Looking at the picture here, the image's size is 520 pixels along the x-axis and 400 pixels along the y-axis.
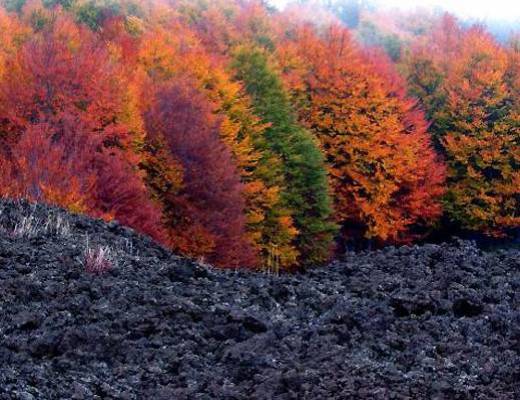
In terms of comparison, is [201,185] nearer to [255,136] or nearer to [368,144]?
[255,136]

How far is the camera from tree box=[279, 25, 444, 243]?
32344mm

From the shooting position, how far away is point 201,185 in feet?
80.8

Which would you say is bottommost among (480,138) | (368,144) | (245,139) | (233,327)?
(233,327)

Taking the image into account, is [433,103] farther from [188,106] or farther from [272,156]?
[188,106]

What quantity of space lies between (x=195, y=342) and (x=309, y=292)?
207 cm

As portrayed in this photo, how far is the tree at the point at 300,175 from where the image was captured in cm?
2991

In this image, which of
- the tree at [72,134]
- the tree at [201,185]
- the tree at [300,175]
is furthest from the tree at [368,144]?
the tree at [72,134]

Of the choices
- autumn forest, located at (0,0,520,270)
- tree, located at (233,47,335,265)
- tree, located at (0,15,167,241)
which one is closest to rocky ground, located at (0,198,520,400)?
autumn forest, located at (0,0,520,270)

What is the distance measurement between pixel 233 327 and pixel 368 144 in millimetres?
25907

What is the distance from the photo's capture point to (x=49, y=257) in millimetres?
8219

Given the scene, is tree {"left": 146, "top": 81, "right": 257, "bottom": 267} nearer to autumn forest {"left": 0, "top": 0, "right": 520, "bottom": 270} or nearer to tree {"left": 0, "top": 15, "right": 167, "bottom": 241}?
autumn forest {"left": 0, "top": 0, "right": 520, "bottom": 270}

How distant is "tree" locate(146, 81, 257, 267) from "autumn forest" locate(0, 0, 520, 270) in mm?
45


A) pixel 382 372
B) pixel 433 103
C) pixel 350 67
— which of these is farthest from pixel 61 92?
pixel 433 103

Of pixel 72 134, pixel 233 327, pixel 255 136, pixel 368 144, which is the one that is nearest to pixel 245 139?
pixel 255 136
